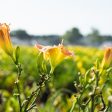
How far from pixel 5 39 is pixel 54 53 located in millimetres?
163

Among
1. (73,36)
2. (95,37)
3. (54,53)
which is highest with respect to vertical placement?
(54,53)

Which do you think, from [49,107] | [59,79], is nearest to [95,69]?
[49,107]

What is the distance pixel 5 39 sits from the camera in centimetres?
134

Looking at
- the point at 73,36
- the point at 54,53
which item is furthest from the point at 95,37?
the point at 54,53

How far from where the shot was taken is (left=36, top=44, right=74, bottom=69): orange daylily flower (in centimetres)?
126

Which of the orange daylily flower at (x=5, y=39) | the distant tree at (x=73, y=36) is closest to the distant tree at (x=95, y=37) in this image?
the distant tree at (x=73, y=36)

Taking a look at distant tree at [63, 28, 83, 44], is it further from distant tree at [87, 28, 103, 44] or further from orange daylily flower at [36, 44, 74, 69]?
orange daylily flower at [36, 44, 74, 69]

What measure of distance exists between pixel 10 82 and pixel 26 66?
2.12m

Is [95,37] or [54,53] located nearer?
[54,53]

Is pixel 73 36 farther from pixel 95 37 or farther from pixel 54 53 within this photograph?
pixel 54 53

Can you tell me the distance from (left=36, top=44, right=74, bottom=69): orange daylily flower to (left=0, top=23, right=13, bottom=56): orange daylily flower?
0.40 feet

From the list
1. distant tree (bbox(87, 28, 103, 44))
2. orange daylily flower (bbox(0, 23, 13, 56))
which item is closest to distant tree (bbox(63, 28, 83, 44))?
distant tree (bbox(87, 28, 103, 44))

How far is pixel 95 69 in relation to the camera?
1.42m

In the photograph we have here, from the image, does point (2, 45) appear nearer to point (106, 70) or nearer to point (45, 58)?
point (45, 58)
